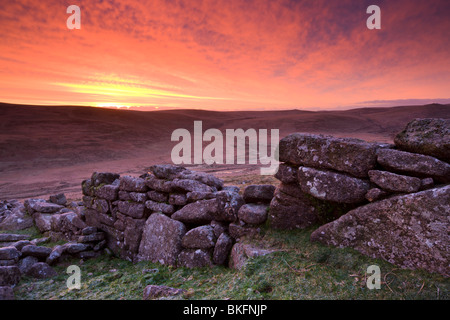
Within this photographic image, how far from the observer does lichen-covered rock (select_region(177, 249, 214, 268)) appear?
5.86m

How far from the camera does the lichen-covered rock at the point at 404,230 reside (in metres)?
3.82

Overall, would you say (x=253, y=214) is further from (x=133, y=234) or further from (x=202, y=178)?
(x=133, y=234)

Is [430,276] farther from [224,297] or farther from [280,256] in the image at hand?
[224,297]

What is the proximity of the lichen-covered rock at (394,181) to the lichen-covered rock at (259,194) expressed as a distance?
239 cm

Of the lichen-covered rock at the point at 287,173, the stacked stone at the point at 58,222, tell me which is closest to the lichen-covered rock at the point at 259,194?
the lichen-covered rock at the point at 287,173

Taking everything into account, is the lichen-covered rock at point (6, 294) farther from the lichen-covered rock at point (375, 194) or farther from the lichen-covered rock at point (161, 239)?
the lichen-covered rock at point (375, 194)

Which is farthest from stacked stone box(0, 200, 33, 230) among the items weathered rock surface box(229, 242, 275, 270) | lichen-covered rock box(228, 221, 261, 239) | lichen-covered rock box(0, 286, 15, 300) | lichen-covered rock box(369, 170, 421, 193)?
lichen-covered rock box(369, 170, 421, 193)

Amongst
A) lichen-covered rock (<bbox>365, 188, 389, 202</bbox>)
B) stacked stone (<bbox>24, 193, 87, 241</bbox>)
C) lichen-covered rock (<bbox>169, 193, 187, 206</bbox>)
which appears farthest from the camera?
stacked stone (<bbox>24, 193, 87, 241</bbox>)

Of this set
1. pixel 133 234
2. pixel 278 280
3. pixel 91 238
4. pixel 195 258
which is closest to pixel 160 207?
pixel 133 234

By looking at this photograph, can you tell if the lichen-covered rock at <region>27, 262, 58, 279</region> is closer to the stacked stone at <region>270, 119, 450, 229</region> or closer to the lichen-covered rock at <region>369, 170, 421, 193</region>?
the stacked stone at <region>270, 119, 450, 229</region>

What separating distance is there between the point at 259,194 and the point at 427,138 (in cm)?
348

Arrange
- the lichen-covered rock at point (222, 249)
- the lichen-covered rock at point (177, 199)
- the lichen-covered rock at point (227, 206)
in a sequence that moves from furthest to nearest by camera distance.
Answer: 1. the lichen-covered rock at point (177, 199)
2. the lichen-covered rock at point (227, 206)
3. the lichen-covered rock at point (222, 249)

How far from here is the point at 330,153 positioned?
517cm

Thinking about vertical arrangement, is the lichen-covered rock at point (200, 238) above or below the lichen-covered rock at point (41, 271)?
above
